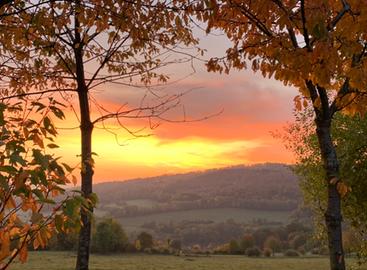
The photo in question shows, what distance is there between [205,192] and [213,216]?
1752 centimetres

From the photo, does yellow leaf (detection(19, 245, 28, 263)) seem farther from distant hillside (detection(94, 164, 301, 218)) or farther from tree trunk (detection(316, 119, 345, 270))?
distant hillside (detection(94, 164, 301, 218))

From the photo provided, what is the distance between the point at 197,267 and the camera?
34.6 metres

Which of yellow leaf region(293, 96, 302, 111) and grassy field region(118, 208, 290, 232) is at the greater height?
yellow leaf region(293, 96, 302, 111)

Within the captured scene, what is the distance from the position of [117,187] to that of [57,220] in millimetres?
107275

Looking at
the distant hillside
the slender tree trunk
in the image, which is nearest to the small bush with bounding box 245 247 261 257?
the slender tree trunk

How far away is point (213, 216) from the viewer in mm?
97625

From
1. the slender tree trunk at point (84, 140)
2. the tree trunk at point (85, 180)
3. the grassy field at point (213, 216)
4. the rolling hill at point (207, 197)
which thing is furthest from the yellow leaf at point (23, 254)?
the grassy field at point (213, 216)

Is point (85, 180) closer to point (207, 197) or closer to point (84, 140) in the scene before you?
point (84, 140)

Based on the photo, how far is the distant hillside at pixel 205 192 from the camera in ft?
330

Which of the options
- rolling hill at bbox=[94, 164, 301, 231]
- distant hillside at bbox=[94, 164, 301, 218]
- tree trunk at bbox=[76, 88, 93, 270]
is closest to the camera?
tree trunk at bbox=[76, 88, 93, 270]

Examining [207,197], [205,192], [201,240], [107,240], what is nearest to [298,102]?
[107,240]

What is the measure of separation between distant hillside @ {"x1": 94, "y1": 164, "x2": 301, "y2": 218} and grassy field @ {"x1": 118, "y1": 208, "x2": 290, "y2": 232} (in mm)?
1884

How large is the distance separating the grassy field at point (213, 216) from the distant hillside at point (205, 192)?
1884 millimetres

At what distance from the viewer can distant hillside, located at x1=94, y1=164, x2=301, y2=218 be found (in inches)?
3962
